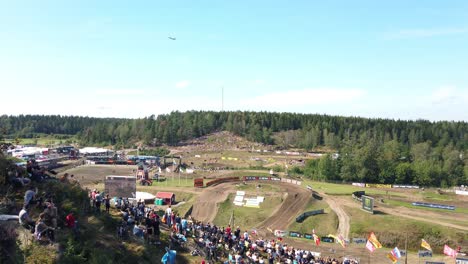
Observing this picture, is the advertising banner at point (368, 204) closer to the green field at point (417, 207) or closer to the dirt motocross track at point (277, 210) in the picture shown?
the dirt motocross track at point (277, 210)

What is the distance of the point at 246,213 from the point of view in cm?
6166

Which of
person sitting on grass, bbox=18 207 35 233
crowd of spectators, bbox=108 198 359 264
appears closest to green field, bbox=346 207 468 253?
crowd of spectators, bbox=108 198 359 264

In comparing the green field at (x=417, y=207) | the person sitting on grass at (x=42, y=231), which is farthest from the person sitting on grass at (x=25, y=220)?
the green field at (x=417, y=207)

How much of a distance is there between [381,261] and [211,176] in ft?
175

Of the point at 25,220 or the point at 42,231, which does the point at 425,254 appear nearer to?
the point at 42,231

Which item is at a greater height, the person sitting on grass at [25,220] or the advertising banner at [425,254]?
the person sitting on grass at [25,220]

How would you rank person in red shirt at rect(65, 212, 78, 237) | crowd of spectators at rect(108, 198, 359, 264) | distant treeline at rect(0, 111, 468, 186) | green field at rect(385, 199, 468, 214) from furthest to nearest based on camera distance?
distant treeline at rect(0, 111, 468, 186) < green field at rect(385, 199, 468, 214) < crowd of spectators at rect(108, 198, 359, 264) < person in red shirt at rect(65, 212, 78, 237)

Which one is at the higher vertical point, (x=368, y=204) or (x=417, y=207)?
(x=368, y=204)

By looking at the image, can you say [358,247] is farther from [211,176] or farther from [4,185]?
[211,176]

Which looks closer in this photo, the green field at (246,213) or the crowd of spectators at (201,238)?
the crowd of spectators at (201,238)

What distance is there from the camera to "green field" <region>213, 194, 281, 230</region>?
58719 mm

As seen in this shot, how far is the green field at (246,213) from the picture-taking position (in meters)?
58.7

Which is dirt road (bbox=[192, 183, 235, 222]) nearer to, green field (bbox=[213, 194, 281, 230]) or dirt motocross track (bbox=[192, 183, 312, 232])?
dirt motocross track (bbox=[192, 183, 312, 232])

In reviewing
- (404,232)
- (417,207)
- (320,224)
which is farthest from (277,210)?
(417,207)
